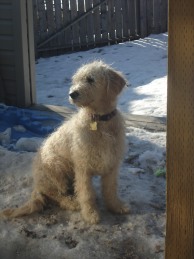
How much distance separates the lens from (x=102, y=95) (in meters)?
3.14

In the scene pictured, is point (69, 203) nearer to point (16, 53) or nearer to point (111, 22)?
point (16, 53)

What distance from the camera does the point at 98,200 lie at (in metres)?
3.59

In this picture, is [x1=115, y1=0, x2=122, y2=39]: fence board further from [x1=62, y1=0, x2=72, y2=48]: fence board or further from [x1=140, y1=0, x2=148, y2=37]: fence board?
[x1=62, y1=0, x2=72, y2=48]: fence board

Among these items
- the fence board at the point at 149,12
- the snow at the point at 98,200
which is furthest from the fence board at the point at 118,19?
the snow at the point at 98,200

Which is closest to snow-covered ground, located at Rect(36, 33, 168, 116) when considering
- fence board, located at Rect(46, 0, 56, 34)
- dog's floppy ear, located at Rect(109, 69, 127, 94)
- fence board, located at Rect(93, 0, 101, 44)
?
fence board, located at Rect(93, 0, 101, 44)

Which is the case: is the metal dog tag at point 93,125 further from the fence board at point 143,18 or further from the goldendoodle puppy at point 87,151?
the fence board at point 143,18

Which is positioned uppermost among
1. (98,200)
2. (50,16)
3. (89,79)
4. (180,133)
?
(50,16)

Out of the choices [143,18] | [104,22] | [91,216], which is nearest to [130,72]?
[104,22]

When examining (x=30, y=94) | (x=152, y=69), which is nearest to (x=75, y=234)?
(x=30, y=94)

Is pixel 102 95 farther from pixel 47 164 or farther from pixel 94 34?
pixel 94 34

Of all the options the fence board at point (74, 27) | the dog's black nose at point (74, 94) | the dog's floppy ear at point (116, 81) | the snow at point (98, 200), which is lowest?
the snow at point (98, 200)

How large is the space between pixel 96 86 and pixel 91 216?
37.1 inches

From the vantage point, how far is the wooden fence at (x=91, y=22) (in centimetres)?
1088

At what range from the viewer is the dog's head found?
3057 mm
